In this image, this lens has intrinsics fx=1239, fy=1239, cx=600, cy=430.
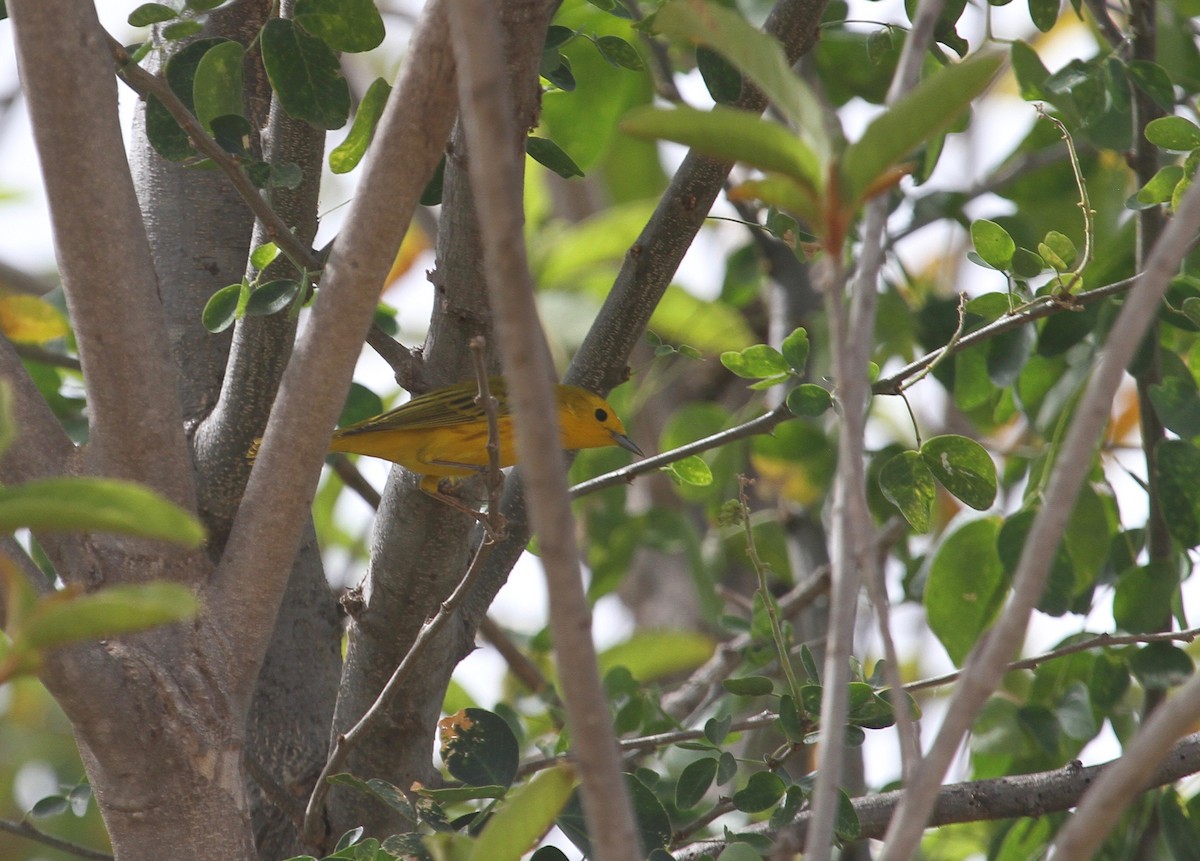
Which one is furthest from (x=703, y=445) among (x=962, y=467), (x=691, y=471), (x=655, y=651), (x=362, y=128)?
(x=655, y=651)

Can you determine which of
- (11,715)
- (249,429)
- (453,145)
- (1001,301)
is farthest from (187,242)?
(11,715)

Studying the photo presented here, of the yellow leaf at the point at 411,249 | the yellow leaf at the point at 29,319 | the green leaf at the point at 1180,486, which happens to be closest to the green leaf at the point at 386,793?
the green leaf at the point at 1180,486

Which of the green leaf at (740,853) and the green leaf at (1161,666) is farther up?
the green leaf at (1161,666)

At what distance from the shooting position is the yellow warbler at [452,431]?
2.44m

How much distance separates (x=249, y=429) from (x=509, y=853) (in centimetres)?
106

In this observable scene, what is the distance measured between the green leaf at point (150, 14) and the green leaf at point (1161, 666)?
1.96 metres

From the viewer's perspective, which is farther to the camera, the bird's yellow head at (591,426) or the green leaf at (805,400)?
the bird's yellow head at (591,426)

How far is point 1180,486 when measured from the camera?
2.25 meters

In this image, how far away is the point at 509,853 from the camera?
1239mm

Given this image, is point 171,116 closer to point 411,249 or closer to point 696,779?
point 696,779

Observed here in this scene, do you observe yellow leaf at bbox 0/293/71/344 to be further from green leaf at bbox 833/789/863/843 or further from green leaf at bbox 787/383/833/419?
green leaf at bbox 833/789/863/843

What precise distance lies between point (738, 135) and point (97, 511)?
55 cm

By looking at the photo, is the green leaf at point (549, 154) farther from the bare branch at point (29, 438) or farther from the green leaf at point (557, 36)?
the bare branch at point (29, 438)

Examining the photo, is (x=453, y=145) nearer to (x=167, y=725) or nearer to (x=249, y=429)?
(x=249, y=429)
